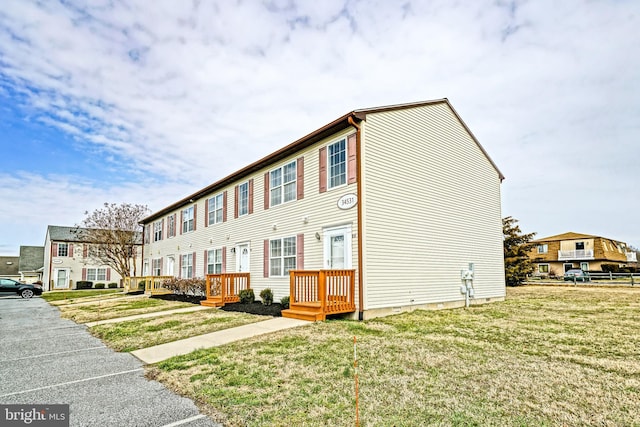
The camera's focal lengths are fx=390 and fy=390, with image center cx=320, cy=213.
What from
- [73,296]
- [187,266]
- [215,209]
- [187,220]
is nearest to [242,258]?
[215,209]

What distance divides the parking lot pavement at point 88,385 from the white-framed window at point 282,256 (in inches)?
235

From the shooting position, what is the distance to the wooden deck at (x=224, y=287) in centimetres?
1428

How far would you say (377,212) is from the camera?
35.5 ft

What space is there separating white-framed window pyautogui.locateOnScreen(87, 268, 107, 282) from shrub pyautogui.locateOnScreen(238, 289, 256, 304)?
3225cm

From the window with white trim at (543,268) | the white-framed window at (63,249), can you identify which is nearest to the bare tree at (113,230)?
the white-framed window at (63,249)

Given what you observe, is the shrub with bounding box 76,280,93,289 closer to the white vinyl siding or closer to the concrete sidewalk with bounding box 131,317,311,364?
the concrete sidewalk with bounding box 131,317,311,364

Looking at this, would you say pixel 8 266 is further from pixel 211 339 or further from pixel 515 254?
pixel 515 254

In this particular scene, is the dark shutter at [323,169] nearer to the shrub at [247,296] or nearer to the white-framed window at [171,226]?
the shrub at [247,296]

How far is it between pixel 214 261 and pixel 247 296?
16.3 feet

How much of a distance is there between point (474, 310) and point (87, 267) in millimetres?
39226

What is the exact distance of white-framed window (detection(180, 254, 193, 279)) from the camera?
834 inches

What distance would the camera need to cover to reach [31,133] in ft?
66.0

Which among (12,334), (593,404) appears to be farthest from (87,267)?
(593,404)

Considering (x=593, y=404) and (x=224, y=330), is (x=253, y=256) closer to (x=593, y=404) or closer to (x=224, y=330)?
(x=224, y=330)
